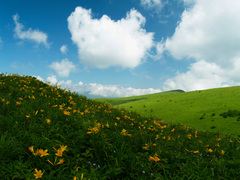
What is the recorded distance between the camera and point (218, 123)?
12.6 meters

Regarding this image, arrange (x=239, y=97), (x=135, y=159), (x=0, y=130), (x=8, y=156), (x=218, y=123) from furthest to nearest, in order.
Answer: (x=239, y=97)
(x=218, y=123)
(x=0, y=130)
(x=135, y=159)
(x=8, y=156)

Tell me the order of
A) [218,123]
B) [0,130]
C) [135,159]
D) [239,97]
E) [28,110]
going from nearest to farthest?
1. [135,159]
2. [0,130]
3. [28,110]
4. [218,123]
5. [239,97]

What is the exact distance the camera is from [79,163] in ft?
8.45

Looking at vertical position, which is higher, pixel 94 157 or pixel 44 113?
pixel 44 113

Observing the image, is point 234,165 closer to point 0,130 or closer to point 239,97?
point 0,130

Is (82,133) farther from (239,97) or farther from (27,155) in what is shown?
(239,97)

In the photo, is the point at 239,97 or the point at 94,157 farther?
the point at 239,97

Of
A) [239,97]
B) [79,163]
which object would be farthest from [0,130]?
[239,97]

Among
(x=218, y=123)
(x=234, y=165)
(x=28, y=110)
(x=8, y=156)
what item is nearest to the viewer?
(x=8, y=156)

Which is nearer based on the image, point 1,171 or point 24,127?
point 1,171

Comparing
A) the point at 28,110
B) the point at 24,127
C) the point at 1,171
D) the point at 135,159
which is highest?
the point at 28,110

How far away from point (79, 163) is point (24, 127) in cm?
184

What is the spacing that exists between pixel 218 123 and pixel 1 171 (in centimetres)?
1539

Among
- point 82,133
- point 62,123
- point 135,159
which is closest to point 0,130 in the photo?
point 62,123
